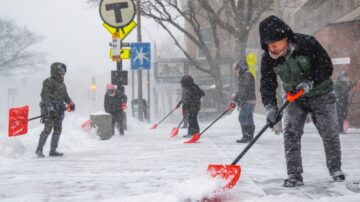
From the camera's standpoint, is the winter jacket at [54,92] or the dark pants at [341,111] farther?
the dark pants at [341,111]

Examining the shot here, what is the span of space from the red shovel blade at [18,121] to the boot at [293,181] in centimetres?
513

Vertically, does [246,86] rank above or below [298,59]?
below

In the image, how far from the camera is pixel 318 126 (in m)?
4.72

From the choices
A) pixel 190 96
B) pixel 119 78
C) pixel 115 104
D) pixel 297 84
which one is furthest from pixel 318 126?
pixel 115 104

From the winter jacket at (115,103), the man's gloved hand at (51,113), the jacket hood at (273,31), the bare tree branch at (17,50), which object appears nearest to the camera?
the jacket hood at (273,31)

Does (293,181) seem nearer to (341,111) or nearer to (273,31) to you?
(273,31)

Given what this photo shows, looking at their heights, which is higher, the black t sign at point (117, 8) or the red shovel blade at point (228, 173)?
the black t sign at point (117, 8)

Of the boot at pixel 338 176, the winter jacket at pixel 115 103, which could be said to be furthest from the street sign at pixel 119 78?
the boot at pixel 338 176

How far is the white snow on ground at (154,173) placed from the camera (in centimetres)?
417

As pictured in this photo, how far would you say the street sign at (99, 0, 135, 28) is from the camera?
10141 millimetres

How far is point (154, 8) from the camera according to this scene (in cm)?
2148

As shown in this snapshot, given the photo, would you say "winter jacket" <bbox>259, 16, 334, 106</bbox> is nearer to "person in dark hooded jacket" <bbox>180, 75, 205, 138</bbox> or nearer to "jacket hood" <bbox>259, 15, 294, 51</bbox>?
"jacket hood" <bbox>259, 15, 294, 51</bbox>

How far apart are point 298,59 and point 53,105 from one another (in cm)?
479

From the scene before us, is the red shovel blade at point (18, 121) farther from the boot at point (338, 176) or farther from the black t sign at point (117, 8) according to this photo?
the boot at point (338, 176)
